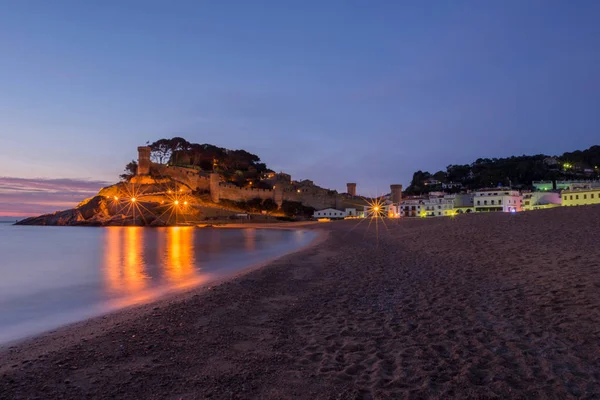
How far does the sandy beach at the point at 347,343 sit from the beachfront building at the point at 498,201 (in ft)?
125

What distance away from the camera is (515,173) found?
7319cm

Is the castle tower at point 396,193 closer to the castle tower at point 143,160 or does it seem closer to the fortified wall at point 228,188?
the fortified wall at point 228,188

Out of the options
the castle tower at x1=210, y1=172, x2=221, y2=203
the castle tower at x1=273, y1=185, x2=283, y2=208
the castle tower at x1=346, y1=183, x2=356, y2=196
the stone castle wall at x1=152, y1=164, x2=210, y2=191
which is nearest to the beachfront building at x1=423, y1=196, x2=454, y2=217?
the castle tower at x1=273, y1=185, x2=283, y2=208

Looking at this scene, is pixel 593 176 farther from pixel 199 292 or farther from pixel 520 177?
pixel 199 292

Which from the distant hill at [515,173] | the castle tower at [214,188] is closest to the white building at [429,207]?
the distant hill at [515,173]

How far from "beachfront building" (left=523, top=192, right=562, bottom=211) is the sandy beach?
130 feet

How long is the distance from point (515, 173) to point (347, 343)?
271ft

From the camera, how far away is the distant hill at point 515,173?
229ft

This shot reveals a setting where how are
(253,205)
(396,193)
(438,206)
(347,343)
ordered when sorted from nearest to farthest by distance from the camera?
(347,343)
(438,206)
(253,205)
(396,193)

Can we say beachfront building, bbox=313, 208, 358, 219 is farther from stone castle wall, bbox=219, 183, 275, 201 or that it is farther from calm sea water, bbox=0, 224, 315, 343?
calm sea water, bbox=0, 224, 315, 343

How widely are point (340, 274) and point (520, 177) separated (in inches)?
3036

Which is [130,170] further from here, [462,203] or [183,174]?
[462,203]

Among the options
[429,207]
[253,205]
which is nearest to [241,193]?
[253,205]

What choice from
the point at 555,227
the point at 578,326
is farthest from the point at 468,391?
the point at 555,227
